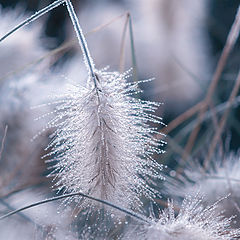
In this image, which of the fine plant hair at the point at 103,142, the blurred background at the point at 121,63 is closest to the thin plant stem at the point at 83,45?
the fine plant hair at the point at 103,142

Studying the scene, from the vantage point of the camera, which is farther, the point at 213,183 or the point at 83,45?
the point at 213,183

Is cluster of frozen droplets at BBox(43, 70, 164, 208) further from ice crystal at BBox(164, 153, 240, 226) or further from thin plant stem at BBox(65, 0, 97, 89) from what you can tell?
ice crystal at BBox(164, 153, 240, 226)

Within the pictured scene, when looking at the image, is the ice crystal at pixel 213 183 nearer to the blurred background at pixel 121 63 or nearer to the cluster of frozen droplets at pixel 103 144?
the blurred background at pixel 121 63

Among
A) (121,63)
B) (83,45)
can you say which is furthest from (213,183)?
(83,45)

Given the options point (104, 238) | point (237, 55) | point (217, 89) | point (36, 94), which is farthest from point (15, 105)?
point (237, 55)

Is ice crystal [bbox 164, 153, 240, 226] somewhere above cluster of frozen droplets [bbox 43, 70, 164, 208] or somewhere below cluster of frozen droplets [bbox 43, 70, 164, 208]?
below

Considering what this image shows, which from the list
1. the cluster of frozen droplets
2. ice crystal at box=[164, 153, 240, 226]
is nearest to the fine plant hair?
the cluster of frozen droplets

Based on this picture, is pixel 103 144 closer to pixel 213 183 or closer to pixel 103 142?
pixel 103 142

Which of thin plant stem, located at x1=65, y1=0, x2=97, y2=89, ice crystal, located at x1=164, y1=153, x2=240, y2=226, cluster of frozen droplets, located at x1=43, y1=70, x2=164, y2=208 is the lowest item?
ice crystal, located at x1=164, y1=153, x2=240, y2=226
